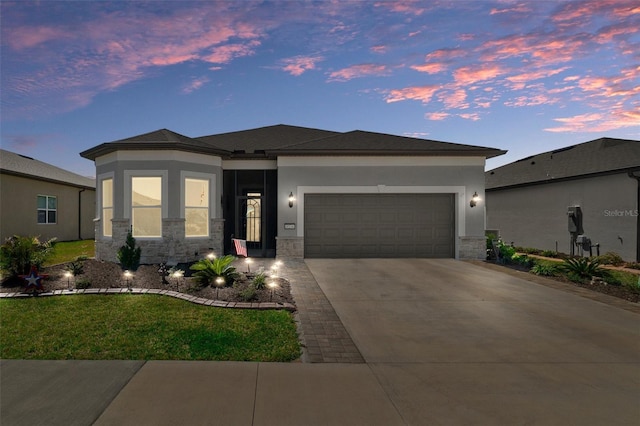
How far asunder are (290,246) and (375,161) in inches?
203

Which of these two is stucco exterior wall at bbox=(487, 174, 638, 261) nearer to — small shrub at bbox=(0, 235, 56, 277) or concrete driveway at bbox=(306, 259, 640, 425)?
concrete driveway at bbox=(306, 259, 640, 425)

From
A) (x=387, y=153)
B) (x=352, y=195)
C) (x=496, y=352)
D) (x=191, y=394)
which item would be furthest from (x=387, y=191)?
(x=191, y=394)

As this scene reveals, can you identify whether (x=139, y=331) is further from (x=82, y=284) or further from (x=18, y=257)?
(x=18, y=257)

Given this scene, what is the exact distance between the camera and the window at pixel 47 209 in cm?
1939

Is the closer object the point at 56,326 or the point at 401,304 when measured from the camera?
the point at 56,326

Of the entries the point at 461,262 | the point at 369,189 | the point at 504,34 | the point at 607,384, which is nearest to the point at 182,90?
the point at 369,189

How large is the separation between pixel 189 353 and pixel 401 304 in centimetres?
429

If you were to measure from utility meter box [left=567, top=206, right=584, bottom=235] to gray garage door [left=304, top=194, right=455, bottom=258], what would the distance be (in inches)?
265

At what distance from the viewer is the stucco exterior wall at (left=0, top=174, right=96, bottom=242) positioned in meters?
17.0

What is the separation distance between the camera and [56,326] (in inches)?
195

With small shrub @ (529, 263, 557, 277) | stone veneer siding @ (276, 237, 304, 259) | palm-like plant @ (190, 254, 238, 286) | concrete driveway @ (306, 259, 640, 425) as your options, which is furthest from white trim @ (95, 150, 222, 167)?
small shrub @ (529, 263, 557, 277)

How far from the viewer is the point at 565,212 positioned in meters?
15.7

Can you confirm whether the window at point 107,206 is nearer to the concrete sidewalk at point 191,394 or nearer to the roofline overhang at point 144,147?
the roofline overhang at point 144,147

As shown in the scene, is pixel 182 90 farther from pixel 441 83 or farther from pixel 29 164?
pixel 29 164
